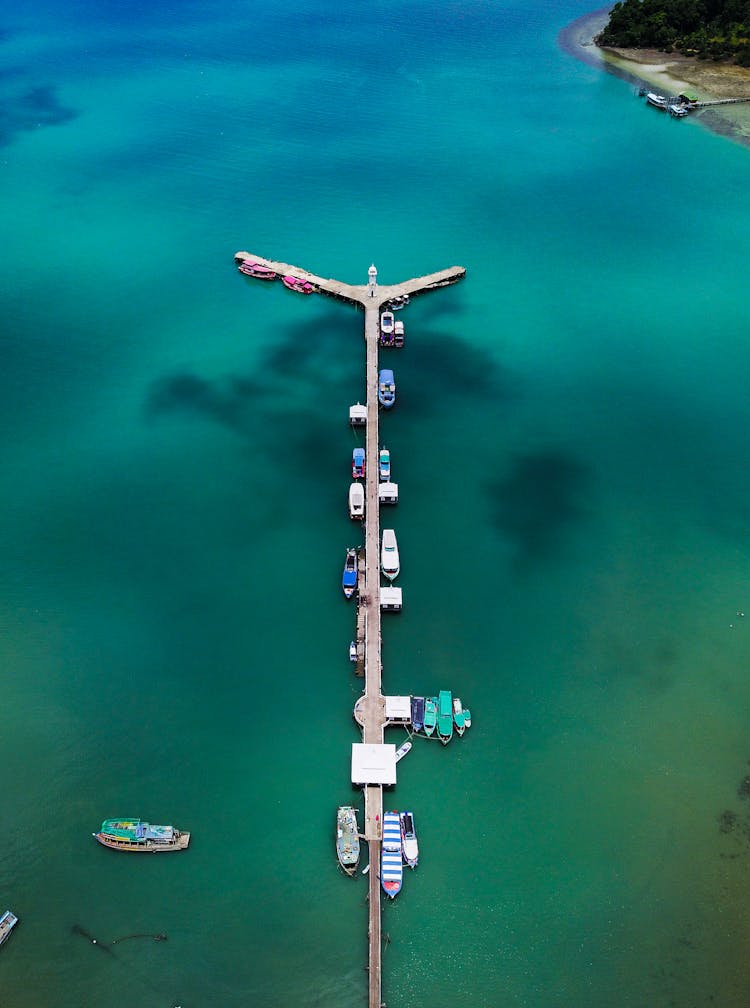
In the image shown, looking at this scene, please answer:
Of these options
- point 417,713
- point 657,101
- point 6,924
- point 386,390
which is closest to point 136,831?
point 6,924

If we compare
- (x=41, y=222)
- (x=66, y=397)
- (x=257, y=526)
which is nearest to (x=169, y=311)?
(x=66, y=397)

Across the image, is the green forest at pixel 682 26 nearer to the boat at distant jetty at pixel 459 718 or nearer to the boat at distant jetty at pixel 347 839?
the boat at distant jetty at pixel 459 718

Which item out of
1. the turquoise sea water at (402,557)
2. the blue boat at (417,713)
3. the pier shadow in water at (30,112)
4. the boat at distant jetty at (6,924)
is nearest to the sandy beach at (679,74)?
the turquoise sea water at (402,557)

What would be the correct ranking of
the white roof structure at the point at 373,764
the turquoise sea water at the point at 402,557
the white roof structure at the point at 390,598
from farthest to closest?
the white roof structure at the point at 390,598 < the white roof structure at the point at 373,764 < the turquoise sea water at the point at 402,557

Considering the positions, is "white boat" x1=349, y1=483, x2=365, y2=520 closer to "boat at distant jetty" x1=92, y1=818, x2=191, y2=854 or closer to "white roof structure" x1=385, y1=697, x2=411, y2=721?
"white roof structure" x1=385, y1=697, x2=411, y2=721

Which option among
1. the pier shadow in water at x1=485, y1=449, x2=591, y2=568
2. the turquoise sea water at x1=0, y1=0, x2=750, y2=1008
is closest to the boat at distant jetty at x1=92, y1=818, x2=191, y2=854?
the turquoise sea water at x1=0, y1=0, x2=750, y2=1008

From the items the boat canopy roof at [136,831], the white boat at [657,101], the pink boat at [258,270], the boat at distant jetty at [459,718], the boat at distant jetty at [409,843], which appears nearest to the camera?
the boat at distant jetty at [409,843]

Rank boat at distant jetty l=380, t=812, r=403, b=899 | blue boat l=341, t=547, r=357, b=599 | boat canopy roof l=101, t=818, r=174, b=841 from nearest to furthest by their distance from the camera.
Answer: boat at distant jetty l=380, t=812, r=403, b=899, boat canopy roof l=101, t=818, r=174, b=841, blue boat l=341, t=547, r=357, b=599
